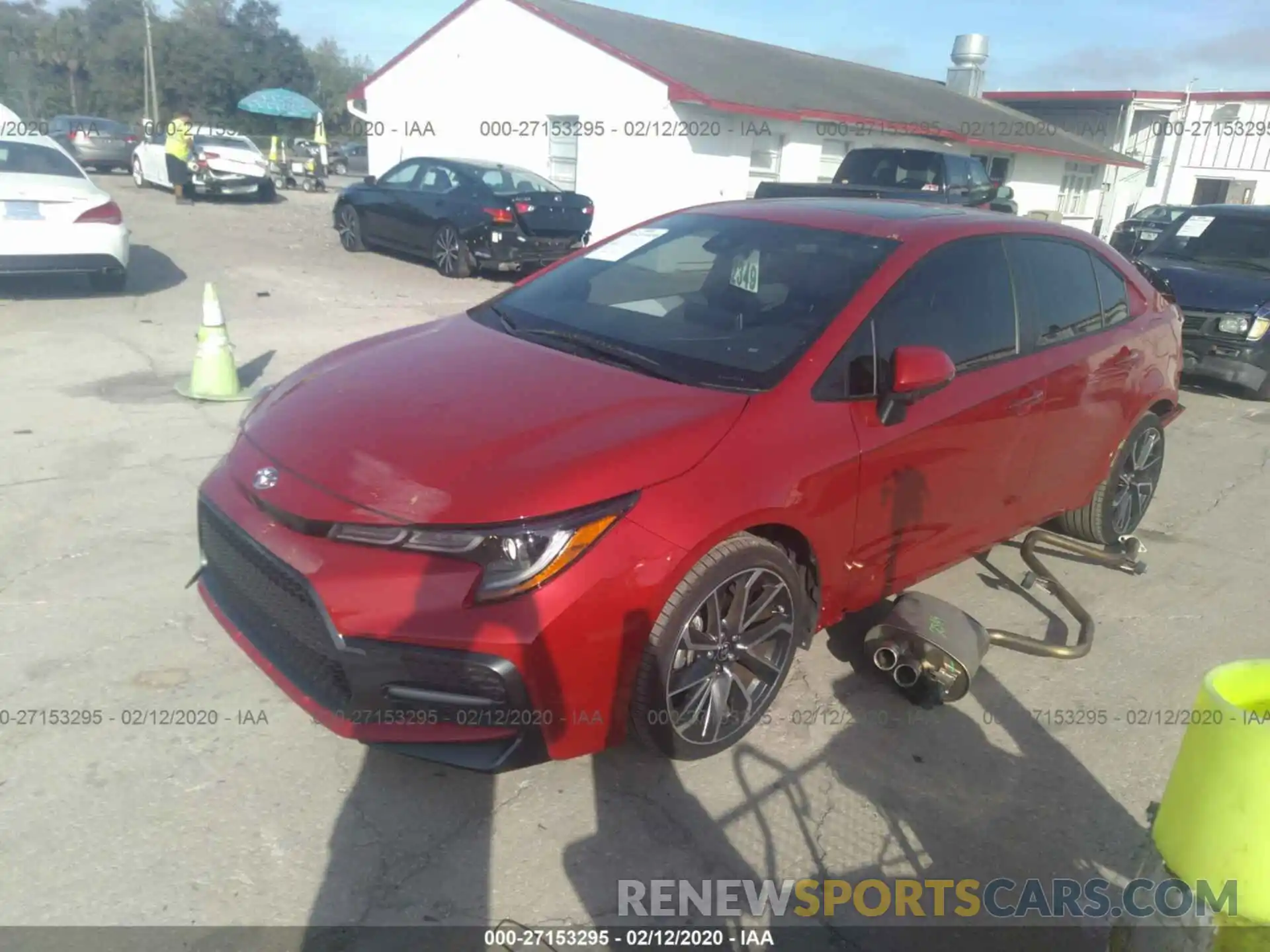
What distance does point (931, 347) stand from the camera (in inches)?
135

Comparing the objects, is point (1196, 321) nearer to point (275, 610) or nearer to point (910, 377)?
point (910, 377)

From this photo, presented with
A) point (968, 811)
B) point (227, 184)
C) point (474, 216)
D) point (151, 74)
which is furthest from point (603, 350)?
point (151, 74)

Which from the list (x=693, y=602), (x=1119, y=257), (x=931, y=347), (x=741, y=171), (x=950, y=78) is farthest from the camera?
(x=950, y=78)

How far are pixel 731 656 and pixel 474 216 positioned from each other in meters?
10.8

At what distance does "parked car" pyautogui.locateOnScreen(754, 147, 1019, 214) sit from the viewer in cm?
1216

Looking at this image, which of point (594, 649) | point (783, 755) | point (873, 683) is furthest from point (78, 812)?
point (873, 683)

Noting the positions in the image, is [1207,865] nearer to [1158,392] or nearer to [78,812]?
[78,812]

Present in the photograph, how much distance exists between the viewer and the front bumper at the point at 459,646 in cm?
253

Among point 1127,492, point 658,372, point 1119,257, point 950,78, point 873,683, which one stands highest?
point 950,78

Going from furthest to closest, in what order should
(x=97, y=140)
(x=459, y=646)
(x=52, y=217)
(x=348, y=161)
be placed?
(x=348, y=161), (x=97, y=140), (x=52, y=217), (x=459, y=646)

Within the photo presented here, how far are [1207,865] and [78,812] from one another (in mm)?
2844

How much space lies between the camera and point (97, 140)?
25.5 metres

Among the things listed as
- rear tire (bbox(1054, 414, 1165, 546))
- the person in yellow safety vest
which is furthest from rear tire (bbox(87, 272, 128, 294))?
the person in yellow safety vest

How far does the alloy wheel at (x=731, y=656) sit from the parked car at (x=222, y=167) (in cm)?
2002
